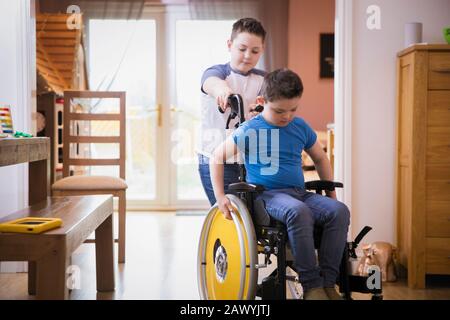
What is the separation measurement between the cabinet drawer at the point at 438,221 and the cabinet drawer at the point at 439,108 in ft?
1.29

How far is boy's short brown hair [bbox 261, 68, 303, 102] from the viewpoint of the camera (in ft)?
6.13

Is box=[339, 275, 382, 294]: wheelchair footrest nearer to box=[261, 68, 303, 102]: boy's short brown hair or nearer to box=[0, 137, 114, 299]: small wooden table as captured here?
box=[261, 68, 303, 102]: boy's short brown hair

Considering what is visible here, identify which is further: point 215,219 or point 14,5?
point 14,5

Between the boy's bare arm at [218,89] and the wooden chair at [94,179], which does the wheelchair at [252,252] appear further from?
the wooden chair at [94,179]

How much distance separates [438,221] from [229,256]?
1.36 m

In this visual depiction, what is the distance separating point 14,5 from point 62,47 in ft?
5.40

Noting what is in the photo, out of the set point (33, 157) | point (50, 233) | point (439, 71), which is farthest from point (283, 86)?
point (439, 71)

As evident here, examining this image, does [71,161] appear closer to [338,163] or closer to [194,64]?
[338,163]

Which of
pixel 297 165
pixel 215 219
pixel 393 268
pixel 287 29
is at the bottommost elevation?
pixel 393 268

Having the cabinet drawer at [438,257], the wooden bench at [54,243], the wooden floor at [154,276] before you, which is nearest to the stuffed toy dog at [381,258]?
the wooden floor at [154,276]

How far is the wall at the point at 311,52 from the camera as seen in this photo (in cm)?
607

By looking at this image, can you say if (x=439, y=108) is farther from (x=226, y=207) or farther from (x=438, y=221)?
(x=226, y=207)

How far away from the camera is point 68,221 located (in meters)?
2.01
